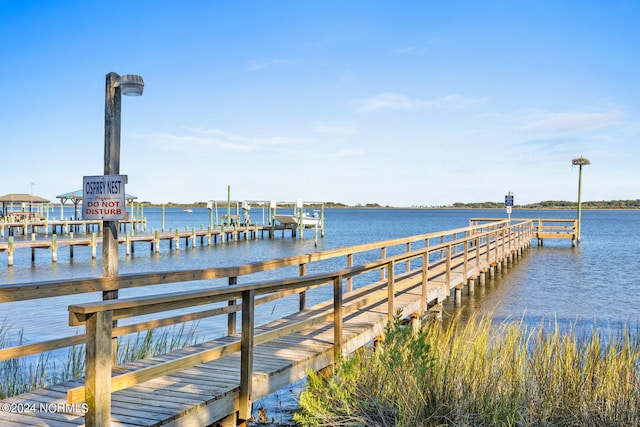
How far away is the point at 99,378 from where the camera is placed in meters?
2.73

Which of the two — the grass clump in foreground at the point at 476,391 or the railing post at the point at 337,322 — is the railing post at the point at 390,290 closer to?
the railing post at the point at 337,322

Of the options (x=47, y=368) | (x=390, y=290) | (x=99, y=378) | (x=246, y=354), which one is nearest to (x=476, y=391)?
(x=246, y=354)

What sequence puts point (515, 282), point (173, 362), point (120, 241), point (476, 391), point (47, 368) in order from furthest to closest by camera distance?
point (120, 241), point (515, 282), point (47, 368), point (476, 391), point (173, 362)

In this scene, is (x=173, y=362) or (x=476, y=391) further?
(x=476, y=391)

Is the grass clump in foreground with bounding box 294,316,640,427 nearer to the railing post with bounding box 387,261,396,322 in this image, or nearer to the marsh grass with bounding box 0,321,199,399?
the railing post with bounding box 387,261,396,322

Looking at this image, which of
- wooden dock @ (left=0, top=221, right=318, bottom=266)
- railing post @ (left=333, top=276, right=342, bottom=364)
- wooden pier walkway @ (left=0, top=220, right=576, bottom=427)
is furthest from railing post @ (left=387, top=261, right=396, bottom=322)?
wooden dock @ (left=0, top=221, right=318, bottom=266)

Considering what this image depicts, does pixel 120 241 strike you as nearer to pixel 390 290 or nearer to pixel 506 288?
pixel 506 288

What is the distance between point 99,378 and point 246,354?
54.5 inches

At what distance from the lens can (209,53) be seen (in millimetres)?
21516

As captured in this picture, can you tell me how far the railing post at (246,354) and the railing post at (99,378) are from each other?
126 cm

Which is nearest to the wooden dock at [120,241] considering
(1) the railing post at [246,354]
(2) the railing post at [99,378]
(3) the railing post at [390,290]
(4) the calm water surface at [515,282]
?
(4) the calm water surface at [515,282]

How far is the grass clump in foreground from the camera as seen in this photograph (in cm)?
402

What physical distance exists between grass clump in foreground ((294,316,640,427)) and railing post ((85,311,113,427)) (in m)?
1.91

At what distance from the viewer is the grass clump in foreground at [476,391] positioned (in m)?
4.02
